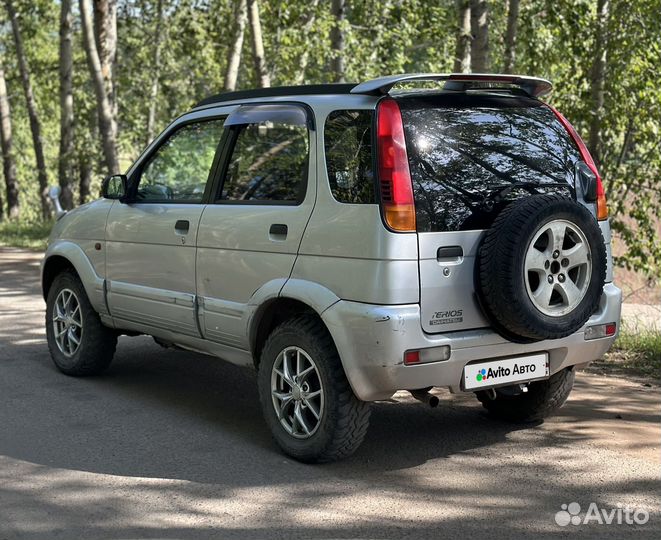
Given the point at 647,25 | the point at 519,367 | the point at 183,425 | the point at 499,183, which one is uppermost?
the point at 647,25

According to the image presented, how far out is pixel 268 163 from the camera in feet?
18.5

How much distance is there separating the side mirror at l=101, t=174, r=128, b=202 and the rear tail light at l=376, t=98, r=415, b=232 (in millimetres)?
2548

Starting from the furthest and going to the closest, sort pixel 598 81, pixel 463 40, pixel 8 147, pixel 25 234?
1. pixel 8 147
2. pixel 25 234
3. pixel 463 40
4. pixel 598 81

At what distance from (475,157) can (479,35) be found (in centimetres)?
757

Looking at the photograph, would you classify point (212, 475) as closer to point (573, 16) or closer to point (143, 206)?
point (143, 206)

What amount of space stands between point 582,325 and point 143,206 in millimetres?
3146

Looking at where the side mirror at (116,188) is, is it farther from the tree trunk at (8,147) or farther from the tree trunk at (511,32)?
the tree trunk at (8,147)

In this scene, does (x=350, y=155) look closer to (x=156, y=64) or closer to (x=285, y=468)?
(x=285, y=468)

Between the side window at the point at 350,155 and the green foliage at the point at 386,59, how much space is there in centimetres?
643

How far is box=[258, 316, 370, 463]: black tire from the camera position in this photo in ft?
16.5

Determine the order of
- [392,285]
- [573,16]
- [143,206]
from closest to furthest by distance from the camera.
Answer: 1. [392,285]
2. [143,206]
3. [573,16]

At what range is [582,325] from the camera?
5137 millimetres

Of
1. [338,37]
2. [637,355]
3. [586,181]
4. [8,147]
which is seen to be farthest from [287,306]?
[8,147]

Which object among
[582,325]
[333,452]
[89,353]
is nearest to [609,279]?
[582,325]
